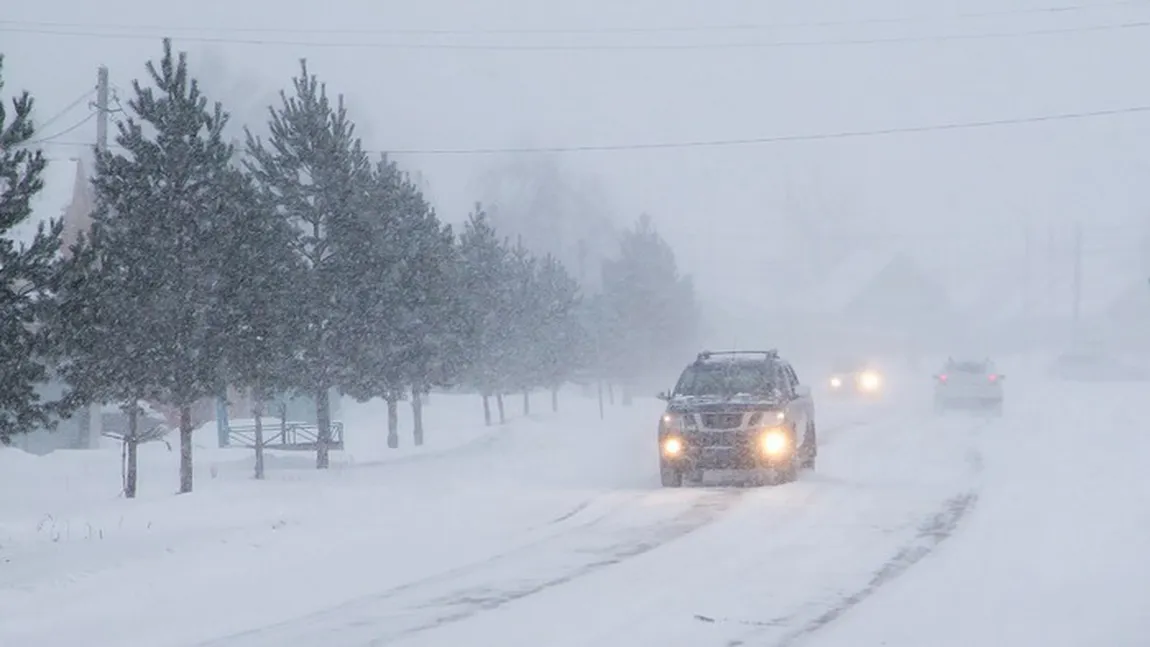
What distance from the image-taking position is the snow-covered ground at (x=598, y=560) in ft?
33.4

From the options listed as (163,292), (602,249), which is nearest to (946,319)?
(602,249)

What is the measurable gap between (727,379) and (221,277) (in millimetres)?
8087

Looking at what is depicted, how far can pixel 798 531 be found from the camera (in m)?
16.0

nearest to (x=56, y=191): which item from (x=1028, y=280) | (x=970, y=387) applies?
(x=970, y=387)

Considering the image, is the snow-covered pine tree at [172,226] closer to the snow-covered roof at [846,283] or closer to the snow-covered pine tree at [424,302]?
the snow-covered pine tree at [424,302]

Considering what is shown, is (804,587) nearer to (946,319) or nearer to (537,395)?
(537,395)

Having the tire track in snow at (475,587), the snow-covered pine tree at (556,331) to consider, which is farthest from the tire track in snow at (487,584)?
the snow-covered pine tree at (556,331)

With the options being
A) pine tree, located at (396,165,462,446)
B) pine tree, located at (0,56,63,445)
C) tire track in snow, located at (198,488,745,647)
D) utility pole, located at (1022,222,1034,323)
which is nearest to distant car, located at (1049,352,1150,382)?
utility pole, located at (1022,222,1034,323)

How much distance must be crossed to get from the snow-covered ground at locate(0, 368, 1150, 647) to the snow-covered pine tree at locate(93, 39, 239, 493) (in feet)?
7.11

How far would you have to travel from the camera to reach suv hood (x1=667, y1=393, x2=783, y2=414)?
2209 centimetres

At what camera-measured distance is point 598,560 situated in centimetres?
1383

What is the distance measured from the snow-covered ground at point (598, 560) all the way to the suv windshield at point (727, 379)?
180 cm

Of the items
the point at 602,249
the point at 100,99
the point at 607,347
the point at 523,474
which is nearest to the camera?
the point at 523,474

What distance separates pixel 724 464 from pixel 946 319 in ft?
388
